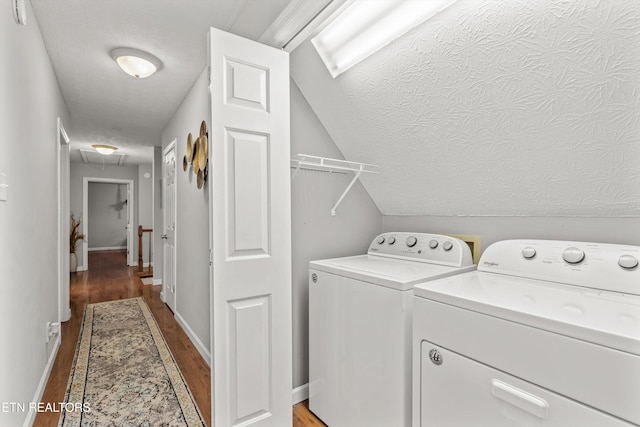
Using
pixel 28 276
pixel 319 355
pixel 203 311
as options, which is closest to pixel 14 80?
pixel 28 276

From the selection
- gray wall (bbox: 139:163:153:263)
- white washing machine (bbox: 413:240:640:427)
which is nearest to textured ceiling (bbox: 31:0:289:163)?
white washing machine (bbox: 413:240:640:427)

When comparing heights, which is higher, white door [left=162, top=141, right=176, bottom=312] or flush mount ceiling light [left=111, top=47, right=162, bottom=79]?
flush mount ceiling light [left=111, top=47, right=162, bottom=79]

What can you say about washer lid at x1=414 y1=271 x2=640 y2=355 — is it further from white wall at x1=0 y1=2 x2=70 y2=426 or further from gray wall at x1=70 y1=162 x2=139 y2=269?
gray wall at x1=70 y1=162 x2=139 y2=269

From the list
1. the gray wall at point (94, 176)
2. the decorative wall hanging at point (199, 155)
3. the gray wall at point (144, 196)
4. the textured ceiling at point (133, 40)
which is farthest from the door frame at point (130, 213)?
the decorative wall hanging at point (199, 155)

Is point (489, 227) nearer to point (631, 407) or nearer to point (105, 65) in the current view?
point (631, 407)

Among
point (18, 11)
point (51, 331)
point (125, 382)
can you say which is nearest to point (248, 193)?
point (18, 11)

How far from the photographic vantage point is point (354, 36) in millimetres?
1503

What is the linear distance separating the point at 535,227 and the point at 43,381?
308 centimetres

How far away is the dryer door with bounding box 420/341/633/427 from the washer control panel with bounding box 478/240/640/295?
55 centimetres

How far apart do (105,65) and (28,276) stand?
1683 mm

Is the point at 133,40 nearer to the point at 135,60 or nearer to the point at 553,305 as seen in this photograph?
the point at 135,60

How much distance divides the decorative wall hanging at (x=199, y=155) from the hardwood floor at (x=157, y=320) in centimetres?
142

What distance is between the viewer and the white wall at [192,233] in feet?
8.25

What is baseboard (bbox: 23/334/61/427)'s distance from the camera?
1.67 m
